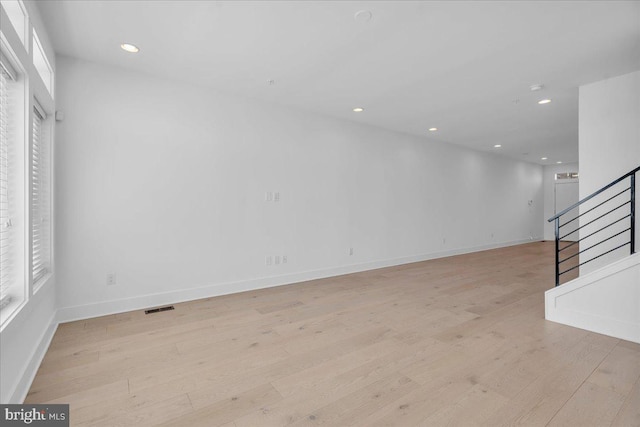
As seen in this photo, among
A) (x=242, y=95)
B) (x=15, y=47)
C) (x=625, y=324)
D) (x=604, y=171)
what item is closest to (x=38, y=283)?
(x=15, y=47)

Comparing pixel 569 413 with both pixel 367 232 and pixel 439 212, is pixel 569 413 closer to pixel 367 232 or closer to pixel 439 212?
pixel 367 232

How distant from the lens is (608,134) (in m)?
3.45

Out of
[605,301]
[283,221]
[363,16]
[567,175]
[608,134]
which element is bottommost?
[605,301]

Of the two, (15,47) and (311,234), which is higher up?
(15,47)

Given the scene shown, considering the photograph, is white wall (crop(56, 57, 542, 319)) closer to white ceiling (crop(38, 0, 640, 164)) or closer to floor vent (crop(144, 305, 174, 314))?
floor vent (crop(144, 305, 174, 314))

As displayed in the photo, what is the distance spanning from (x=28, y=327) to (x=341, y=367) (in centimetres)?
222

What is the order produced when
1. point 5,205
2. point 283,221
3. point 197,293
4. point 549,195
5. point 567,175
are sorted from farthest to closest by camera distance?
point 549,195
point 567,175
point 283,221
point 197,293
point 5,205

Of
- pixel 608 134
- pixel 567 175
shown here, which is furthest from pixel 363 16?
pixel 567 175

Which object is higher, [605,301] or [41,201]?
[41,201]

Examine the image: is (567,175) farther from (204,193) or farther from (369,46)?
(204,193)

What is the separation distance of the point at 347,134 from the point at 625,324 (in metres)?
4.22

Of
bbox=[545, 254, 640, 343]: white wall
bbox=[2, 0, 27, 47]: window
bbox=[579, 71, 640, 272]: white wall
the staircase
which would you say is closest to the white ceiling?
bbox=[579, 71, 640, 272]: white wall

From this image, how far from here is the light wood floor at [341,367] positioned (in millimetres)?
1682

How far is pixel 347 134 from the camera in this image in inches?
207
